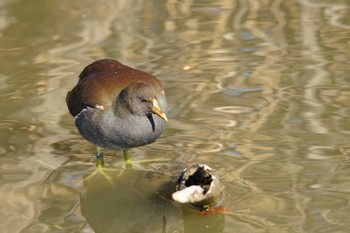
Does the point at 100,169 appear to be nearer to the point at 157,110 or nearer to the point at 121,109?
the point at 121,109

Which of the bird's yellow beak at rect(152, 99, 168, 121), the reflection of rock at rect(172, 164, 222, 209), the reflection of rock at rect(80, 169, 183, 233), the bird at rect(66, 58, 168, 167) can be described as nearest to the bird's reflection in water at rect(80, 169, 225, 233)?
the reflection of rock at rect(80, 169, 183, 233)

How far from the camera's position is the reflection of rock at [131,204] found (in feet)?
18.5

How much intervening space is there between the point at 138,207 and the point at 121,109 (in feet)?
2.52

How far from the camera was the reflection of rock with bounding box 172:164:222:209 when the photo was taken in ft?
18.2

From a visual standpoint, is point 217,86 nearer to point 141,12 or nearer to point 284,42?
point 284,42

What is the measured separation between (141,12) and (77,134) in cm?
334

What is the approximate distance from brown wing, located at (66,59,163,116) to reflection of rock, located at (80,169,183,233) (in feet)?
1.97

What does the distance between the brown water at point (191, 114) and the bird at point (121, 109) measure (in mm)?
364

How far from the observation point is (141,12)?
33.2 feet

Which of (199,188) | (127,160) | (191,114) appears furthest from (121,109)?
(191,114)

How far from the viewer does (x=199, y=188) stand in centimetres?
561

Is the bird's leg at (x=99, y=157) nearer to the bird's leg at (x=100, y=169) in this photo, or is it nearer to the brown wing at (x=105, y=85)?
the bird's leg at (x=100, y=169)

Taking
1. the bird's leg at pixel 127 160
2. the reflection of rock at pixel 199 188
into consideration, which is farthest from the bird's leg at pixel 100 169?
the reflection of rock at pixel 199 188

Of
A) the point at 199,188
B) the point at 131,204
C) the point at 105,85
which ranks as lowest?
the point at 131,204
